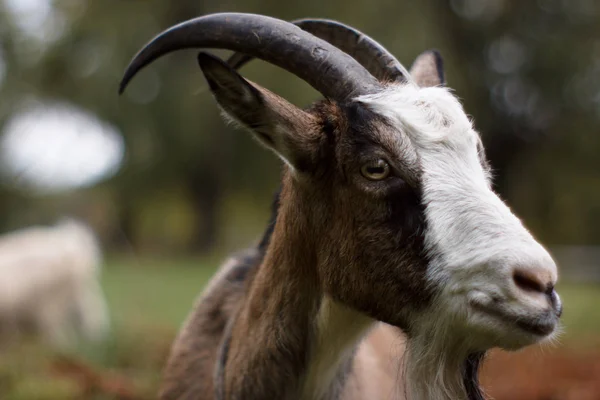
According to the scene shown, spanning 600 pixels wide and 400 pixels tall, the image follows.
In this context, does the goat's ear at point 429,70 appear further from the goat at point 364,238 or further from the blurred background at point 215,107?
the blurred background at point 215,107

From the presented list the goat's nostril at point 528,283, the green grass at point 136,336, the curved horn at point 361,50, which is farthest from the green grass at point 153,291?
the goat's nostril at point 528,283

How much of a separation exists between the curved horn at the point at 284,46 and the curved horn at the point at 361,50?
1.10ft

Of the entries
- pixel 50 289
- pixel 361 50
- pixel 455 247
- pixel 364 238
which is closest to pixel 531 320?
pixel 455 247

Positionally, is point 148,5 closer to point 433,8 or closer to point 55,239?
point 433,8

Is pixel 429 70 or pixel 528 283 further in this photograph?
pixel 429 70

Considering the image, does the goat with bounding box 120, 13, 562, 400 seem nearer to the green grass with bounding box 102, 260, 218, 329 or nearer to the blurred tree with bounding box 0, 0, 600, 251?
the green grass with bounding box 102, 260, 218, 329

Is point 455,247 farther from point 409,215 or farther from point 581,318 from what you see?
point 581,318

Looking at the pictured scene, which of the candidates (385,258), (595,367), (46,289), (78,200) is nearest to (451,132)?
(385,258)

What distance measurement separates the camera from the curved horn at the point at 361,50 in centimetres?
310

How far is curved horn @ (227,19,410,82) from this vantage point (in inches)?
122

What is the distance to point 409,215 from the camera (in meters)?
2.49

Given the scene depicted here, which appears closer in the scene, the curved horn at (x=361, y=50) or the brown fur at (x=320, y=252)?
the brown fur at (x=320, y=252)

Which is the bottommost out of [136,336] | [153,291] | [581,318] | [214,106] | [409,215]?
[136,336]

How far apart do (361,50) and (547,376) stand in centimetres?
455
